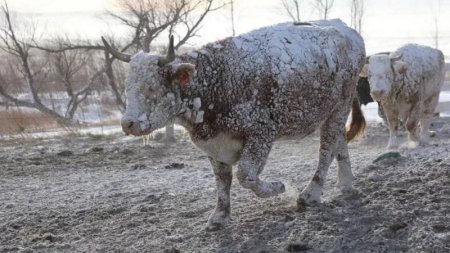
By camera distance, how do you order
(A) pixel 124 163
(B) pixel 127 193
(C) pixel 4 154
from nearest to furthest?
(B) pixel 127 193 < (A) pixel 124 163 < (C) pixel 4 154

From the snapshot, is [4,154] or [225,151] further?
[4,154]

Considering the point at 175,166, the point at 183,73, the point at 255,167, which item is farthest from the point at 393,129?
the point at 183,73

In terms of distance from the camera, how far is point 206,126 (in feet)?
14.9

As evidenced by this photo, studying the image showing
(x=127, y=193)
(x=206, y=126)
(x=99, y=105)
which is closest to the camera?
(x=206, y=126)

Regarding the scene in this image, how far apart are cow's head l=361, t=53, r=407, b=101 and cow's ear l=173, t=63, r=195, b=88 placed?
19.2ft

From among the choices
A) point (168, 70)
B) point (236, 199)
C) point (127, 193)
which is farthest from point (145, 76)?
point (127, 193)

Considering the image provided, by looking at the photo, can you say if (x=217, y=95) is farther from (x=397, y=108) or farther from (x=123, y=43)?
(x=123, y=43)

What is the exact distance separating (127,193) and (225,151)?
2.51 metres

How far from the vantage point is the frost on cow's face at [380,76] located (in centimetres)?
958

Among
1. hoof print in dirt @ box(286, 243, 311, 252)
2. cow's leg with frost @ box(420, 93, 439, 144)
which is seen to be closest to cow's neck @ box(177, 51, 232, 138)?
hoof print in dirt @ box(286, 243, 311, 252)

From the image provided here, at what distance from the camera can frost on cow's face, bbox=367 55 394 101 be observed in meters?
9.58

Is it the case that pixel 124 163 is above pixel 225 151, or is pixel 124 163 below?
below

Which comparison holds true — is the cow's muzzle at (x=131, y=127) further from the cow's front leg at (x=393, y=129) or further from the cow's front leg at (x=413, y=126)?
the cow's front leg at (x=413, y=126)

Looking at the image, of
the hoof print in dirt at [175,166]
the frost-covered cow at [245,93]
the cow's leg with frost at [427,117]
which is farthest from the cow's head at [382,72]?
the frost-covered cow at [245,93]
